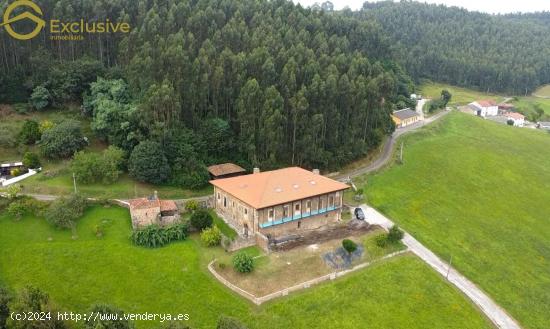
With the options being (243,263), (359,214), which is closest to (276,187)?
(359,214)

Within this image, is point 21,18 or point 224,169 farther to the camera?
point 21,18

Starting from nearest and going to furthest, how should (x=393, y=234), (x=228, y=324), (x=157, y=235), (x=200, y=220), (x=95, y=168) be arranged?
(x=228, y=324)
(x=157, y=235)
(x=200, y=220)
(x=393, y=234)
(x=95, y=168)

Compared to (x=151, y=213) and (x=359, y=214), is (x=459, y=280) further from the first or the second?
(x=151, y=213)

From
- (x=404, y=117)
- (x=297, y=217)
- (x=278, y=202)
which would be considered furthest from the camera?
(x=404, y=117)

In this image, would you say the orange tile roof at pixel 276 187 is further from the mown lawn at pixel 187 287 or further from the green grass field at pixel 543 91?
the green grass field at pixel 543 91

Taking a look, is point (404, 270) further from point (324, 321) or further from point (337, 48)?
point (337, 48)

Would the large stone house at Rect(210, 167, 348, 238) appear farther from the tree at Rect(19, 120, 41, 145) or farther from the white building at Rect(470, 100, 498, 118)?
the white building at Rect(470, 100, 498, 118)

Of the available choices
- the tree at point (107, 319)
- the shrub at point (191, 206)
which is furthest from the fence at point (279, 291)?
the tree at point (107, 319)
